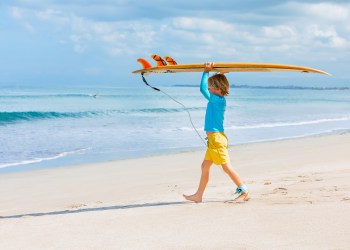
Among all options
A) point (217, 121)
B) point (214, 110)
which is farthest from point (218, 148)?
point (214, 110)

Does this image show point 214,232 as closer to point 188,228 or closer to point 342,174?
point 188,228

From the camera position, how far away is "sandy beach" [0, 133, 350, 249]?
13.5ft

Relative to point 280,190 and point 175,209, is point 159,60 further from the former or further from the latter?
point 280,190

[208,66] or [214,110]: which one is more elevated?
[208,66]

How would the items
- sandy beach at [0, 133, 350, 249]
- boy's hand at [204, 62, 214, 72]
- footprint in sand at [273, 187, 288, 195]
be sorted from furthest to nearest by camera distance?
footprint in sand at [273, 187, 288, 195]
boy's hand at [204, 62, 214, 72]
sandy beach at [0, 133, 350, 249]

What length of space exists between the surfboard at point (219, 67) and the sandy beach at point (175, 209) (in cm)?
147

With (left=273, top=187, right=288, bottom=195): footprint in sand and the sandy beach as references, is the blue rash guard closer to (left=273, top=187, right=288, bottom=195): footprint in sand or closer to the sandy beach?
the sandy beach

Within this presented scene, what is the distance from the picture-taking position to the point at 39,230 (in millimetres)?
4785

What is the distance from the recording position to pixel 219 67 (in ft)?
19.4

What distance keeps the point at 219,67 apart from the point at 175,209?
175cm

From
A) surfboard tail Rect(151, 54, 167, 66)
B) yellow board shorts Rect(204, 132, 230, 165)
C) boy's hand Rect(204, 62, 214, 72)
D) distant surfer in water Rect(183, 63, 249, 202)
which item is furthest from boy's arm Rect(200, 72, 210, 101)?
surfboard tail Rect(151, 54, 167, 66)

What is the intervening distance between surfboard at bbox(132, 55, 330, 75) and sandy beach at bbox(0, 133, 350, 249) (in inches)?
57.9

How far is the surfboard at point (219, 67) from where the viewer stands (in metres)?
5.91

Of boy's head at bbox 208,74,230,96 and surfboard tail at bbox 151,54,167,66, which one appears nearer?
boy's head at bbox 208,74,230,96
